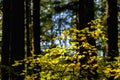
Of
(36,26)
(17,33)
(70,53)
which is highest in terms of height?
(36,26)

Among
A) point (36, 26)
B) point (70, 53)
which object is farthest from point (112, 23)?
point (36, 26)

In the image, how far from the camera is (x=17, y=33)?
8000 millimetres

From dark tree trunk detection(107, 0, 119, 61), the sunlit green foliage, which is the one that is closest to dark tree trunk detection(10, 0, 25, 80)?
the sunlit green foliage

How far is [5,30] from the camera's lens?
46.0ft

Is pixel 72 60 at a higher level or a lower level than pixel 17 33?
lower

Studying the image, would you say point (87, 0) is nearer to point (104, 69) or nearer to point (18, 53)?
point (18, 53)

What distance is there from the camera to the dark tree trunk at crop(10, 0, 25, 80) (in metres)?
7.95

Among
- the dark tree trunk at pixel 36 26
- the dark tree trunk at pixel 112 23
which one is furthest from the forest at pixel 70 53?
the dark tree trunk at pixel 36 26

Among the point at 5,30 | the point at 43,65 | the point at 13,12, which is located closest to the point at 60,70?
the point at 43,65

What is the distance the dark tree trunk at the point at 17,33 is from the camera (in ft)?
26.1

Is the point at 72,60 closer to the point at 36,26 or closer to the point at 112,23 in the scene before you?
the point at 112,23

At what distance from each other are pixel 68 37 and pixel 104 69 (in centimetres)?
97

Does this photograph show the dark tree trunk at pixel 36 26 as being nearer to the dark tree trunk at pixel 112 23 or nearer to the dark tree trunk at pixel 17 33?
the dark tree trunk at pixel 112 23

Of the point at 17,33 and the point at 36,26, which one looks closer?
the point at 17,33
